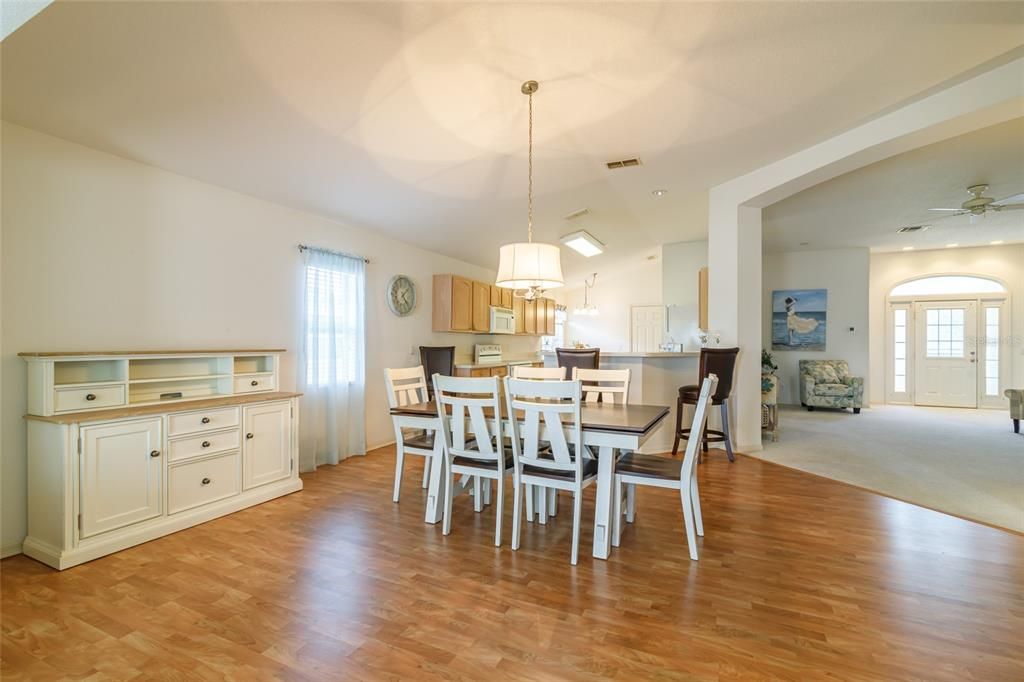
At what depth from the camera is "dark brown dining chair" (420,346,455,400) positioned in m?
5.46

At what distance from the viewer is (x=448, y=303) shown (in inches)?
232

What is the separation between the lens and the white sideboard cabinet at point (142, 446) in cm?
244

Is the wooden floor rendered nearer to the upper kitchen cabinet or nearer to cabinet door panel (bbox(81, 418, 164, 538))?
cabinet door panel (bbox(81, 418, 164, 538))

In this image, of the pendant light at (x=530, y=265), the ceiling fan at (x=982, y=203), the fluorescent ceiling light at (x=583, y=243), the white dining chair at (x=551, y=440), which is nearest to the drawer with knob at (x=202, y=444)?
the white dining chair at (x=551, y=440)

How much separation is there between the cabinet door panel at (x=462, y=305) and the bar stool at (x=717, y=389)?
2948 mm

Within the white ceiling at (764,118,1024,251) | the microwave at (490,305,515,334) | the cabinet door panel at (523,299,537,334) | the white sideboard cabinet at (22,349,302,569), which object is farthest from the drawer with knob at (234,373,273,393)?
the white ceiling at (764,118,1024,251)

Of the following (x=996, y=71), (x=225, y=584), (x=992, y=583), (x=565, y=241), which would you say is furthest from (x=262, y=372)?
(x=996, y=71)

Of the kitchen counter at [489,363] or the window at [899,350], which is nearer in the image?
the kitchen counter at [489,363]

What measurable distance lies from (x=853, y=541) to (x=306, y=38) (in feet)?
13.4

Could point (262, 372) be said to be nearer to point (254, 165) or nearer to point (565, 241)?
point (254, 165)

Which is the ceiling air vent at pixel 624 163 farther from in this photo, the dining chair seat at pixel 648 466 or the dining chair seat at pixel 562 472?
the dining chair seat at pixel 562 472

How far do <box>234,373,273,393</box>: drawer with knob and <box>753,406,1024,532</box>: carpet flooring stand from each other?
4759mm

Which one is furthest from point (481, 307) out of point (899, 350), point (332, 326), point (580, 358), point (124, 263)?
point (899, 350)

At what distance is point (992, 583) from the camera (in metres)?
2.17
